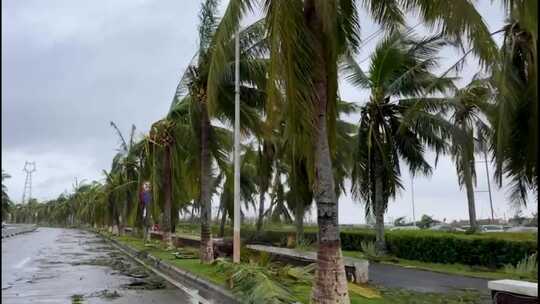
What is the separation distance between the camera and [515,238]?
19.0 meters

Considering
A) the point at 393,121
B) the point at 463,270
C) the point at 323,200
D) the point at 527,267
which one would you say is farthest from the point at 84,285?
the point at 393,121

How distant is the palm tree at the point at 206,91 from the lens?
17609 mm

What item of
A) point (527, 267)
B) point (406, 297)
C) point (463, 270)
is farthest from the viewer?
point (463, 270)

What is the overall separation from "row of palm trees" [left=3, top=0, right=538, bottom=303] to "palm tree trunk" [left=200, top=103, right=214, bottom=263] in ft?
0.12

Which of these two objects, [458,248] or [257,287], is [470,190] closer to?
[458,248]

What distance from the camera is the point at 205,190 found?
66.3 ft

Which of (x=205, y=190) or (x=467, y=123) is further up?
(x=467, y=123)

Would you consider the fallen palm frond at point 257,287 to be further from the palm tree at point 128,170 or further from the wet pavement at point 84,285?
the palm tree at point 128,170

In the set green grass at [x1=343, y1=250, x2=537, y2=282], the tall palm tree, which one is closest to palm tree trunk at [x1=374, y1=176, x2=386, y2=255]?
green grass at [x1=343, y1=250, x2=537, y2=282]

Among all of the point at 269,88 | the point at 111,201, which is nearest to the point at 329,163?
the point at 269,88

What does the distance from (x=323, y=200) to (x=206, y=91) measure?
1027cm

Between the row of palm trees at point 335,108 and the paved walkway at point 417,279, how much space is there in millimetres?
2925

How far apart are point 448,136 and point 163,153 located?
1468cm

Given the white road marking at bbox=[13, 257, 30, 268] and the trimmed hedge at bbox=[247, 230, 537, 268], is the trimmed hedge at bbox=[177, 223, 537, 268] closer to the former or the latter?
the trimmed hedge at bbox=[247, 230, 537, 268]
